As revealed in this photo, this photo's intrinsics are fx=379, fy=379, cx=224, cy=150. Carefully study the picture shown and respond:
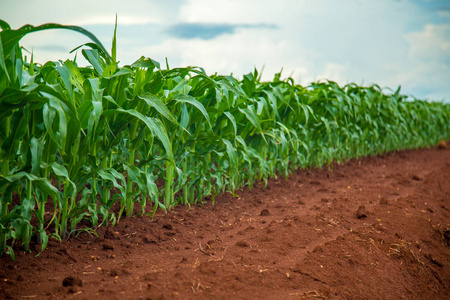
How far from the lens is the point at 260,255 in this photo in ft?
6.55

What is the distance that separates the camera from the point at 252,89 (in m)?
3.38

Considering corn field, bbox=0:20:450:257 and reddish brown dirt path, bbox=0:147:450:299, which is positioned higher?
corn field, bbox=0:20:450:257

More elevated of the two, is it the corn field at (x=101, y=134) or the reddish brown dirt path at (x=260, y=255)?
the corn field at (x=101, y=134)

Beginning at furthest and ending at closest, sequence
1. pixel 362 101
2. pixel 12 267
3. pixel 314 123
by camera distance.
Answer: pixel 362 101
pixel 314 123
pixel 12 267

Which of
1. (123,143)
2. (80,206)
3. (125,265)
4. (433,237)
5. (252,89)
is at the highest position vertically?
(252,89)

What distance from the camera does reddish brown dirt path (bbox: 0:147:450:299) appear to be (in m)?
1.59

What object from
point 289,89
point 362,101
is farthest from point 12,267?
point 362,101

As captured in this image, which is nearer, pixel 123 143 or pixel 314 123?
pixel 123 143

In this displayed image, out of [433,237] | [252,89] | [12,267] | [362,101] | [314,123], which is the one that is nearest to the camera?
[12,267]

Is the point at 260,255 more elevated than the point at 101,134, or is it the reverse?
the point at 101,134

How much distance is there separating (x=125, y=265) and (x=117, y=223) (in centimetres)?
56

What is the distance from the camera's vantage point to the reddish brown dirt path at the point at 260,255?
1.59m

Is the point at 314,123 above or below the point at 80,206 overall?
above

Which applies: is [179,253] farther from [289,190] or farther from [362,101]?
[362,101]
